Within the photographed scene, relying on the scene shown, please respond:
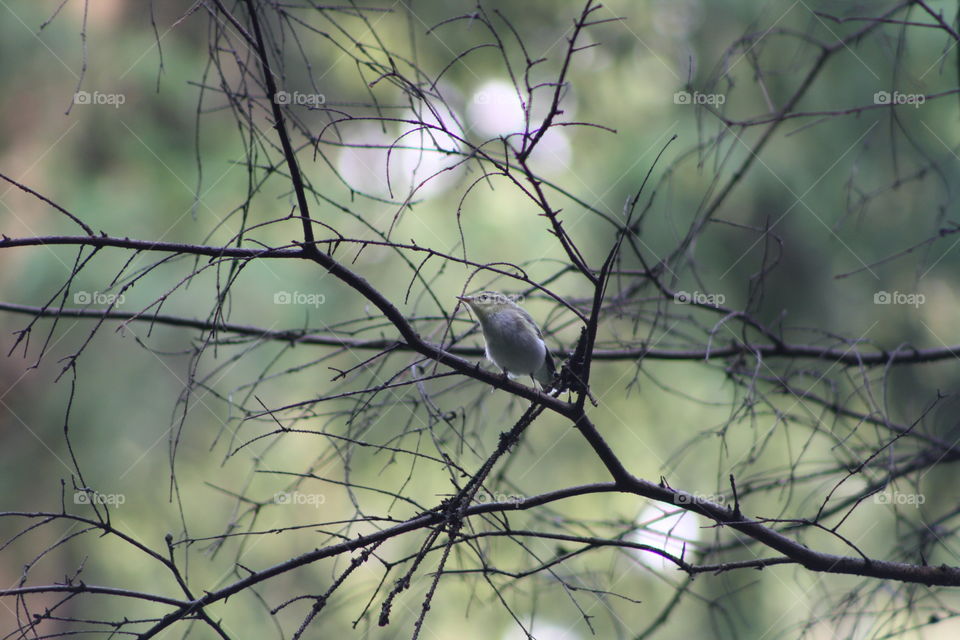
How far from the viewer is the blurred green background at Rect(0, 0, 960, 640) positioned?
498cm

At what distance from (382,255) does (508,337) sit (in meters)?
3.19

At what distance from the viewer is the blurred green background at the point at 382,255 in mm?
4984

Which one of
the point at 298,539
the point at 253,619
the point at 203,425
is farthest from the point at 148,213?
the point at 253,619

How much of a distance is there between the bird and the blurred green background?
4.49 feet

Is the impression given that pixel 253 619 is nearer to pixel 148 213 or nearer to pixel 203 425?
pixel 203 425

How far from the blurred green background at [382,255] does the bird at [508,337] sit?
137 centimetres
